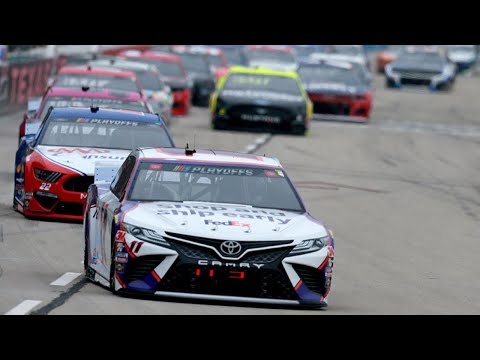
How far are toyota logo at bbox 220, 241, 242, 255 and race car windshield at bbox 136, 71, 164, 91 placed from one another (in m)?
19.7

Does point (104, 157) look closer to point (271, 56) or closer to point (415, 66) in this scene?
point (271, 56)

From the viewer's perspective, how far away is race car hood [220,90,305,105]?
30.2 metres

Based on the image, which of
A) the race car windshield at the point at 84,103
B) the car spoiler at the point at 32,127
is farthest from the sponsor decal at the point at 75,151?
the race car windshield at the point at 84,103

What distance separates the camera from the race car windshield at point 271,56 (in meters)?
49.9

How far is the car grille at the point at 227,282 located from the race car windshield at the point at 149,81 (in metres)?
19.7

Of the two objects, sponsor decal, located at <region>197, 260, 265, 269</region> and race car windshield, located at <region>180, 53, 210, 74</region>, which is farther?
race car windshield, located at <region>180, 53, 210, 74</region>

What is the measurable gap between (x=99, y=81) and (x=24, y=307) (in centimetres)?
1682

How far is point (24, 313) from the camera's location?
376 inches

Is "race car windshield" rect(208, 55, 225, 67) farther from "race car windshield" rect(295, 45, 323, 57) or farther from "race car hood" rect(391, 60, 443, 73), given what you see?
"race car windshield" rect(295, 45, 323, 57)

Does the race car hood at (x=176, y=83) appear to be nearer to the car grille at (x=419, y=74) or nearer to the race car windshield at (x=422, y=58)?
the car grille at (x=419, y=74)

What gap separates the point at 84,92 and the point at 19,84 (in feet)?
48.6

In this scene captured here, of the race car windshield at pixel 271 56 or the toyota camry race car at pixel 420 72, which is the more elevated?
the race car windshield at pixel 271 56

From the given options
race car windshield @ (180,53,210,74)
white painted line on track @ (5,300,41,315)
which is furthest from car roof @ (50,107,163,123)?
race car windshield @ (180,53,210,74)

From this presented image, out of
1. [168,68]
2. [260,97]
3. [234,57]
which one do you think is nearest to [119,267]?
[260,97]
